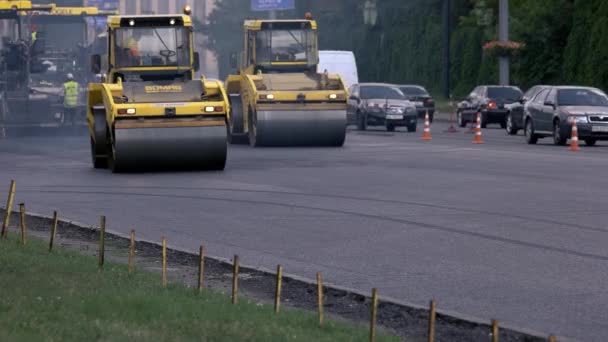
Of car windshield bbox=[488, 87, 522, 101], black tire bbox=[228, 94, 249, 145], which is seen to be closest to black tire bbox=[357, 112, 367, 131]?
car windshield bbox=[488, 87, 522, 101]

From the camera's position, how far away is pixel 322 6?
87.9m

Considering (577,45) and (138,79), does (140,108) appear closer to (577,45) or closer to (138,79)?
(138,79)

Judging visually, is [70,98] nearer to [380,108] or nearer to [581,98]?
[380,108]

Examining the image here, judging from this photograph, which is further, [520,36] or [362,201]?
[520,36]

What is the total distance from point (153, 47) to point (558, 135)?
11026 mm

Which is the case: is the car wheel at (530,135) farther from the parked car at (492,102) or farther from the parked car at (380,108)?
the parked car at (492,102)

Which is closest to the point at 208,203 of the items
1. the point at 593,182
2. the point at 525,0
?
the point at 593,182

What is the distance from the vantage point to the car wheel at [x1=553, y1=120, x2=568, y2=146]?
34406 millimetres

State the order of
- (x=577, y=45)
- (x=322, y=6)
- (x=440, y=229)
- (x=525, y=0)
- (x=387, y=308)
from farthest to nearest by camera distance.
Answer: (x=322, y=6), (x=525, y=0), (x=577, y=45), (x=440, y=229), (x=387, y=308)

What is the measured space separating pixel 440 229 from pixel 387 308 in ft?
18.0

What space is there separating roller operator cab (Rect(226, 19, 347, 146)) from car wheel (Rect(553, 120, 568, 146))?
5415 mm

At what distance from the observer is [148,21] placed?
1113 inches

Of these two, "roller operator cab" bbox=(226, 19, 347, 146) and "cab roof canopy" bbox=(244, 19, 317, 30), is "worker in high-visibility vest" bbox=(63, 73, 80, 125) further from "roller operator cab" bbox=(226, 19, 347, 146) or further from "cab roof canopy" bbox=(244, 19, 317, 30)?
"cab roof canopy" bbox=(244, 19, 317, 30)

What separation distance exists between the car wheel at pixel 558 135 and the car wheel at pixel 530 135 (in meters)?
1.06
